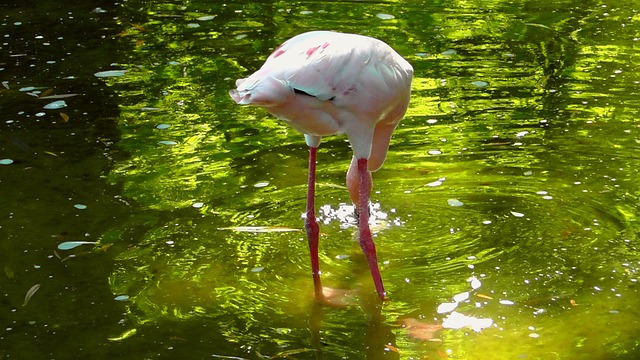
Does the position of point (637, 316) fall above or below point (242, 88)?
below

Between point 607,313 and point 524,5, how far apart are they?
18.3 feet

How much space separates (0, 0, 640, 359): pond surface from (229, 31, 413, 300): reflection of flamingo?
451 millimetres

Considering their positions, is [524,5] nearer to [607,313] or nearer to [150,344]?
[607,313]

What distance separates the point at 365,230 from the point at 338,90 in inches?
30.6

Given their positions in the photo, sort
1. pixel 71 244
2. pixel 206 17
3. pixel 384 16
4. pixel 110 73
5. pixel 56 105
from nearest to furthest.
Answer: pixel 71 244
pixel 56 105
pixel 110 73
pixel 384 16
pixel 206 17

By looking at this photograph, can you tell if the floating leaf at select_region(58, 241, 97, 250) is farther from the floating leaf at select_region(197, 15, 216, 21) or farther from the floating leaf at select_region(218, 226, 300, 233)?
the floating leaf at select_region(197, 15, 216, 21)

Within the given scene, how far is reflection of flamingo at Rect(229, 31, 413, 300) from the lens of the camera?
4008mm

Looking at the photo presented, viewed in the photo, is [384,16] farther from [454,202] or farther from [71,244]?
[71,244]

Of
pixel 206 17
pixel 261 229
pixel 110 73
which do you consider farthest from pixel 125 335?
pixel 206 17

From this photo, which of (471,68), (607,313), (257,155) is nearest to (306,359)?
(607,313)

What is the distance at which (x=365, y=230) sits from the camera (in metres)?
4.50

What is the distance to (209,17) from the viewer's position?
9250 millimetres

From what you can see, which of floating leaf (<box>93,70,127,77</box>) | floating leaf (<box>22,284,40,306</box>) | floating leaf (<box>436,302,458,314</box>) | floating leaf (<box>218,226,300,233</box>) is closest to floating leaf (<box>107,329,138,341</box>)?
floating leaf (<box>22,284,40,306</box>)

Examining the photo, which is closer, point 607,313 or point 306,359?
point 306,359
